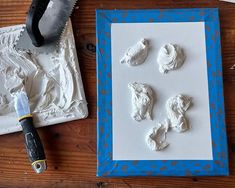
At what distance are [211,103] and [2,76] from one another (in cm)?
40

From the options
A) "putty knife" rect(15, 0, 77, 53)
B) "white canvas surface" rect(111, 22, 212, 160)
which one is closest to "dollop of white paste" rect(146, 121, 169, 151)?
"white canvas surface" rect(111, 22, 212, 160)

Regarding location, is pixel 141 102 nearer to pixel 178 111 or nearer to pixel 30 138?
pixel 178 111

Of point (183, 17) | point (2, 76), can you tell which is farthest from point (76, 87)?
point (183, 17)

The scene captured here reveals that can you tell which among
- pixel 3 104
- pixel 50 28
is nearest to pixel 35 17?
pixel 50 28

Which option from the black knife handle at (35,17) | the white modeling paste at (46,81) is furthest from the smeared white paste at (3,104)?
the black knife handle at (35,17)

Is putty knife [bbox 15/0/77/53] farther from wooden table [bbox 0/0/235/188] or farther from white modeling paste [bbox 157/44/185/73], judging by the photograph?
white modeling paste [bbox 157/44/185/73]

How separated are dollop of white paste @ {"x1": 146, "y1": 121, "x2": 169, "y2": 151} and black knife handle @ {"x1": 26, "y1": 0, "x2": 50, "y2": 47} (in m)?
0.28

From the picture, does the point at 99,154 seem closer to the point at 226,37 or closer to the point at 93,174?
the point at 93,174

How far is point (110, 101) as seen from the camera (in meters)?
0.64

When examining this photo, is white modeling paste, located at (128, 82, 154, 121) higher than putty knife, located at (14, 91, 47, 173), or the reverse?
white modeling paste, located at (128, 82, 154, 121)

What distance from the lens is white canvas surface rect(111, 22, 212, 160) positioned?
625 mm

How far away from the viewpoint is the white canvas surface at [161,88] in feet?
2.05

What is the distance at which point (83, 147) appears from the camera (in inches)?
25.0

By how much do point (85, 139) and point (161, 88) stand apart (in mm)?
172
